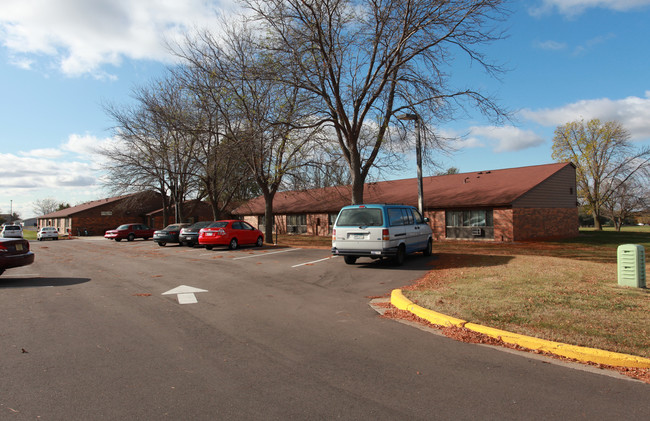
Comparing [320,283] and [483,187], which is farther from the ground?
[483,187]

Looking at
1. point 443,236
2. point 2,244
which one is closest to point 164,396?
point 2,244

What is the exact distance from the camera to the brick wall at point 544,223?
81.4 ft

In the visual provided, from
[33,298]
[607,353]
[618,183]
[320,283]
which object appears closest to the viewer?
[607,353]

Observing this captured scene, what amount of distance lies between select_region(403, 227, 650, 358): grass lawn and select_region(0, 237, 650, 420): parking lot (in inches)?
36.2

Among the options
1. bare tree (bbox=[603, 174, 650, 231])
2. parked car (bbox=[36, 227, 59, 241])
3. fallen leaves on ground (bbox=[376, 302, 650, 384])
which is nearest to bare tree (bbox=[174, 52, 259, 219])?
fallen leaves on ground (bbox=[376, 302, 650, 384])

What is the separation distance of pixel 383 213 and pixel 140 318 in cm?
736

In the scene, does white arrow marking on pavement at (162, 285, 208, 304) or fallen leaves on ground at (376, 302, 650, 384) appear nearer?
fallen leaves on ground at (376, 302, 650, 384)

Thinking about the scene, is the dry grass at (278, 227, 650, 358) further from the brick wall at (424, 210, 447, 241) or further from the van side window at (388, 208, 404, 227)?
the brick wall at (424, 210, 447, 241)

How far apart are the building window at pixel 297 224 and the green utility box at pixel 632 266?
31.1 metres

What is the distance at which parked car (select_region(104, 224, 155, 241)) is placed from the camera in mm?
35562

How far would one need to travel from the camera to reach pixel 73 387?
3.91 meters

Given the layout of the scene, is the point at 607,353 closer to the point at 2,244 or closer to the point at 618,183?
the point at 2,244

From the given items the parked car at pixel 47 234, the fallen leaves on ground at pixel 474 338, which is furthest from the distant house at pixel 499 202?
the parked car at pixel 47 234

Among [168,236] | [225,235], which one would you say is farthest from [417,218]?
[168,236]
